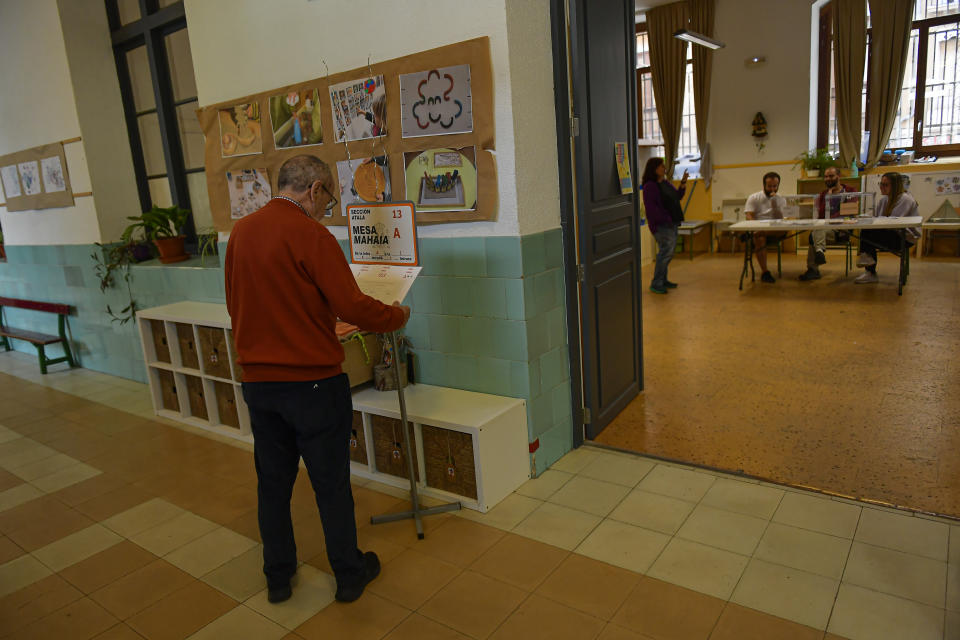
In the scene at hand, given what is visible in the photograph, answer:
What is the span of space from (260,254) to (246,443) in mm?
2206

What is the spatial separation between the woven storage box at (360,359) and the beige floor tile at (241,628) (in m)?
1.24

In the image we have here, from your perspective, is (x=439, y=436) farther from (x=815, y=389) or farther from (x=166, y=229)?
(x=166, y=229)

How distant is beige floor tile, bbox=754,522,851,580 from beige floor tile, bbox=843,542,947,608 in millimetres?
40

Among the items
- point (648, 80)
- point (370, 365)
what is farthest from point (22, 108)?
point (648, 80)

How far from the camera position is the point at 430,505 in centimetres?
312

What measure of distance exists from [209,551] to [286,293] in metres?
1.39

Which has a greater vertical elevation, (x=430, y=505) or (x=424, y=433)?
(x=424, y=433)

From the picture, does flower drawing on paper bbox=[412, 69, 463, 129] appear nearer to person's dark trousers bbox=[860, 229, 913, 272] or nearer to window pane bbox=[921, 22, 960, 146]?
person's dark trousers bbox=[860, 229, 913, 272]

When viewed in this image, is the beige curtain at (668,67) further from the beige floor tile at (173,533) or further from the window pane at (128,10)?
the beige floor tile at (173,533)

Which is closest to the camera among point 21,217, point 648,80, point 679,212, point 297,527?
point 297,527

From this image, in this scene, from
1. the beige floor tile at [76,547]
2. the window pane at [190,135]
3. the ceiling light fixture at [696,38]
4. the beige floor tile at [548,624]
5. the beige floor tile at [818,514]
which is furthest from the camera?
the ceiling light fixture at [696,38]

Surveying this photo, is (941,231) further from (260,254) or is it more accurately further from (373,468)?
(260,254)

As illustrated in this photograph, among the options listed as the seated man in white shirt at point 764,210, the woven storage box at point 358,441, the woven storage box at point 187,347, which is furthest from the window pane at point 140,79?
the seated man in white shirt at point 764,210

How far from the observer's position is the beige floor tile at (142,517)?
10.3 feet
